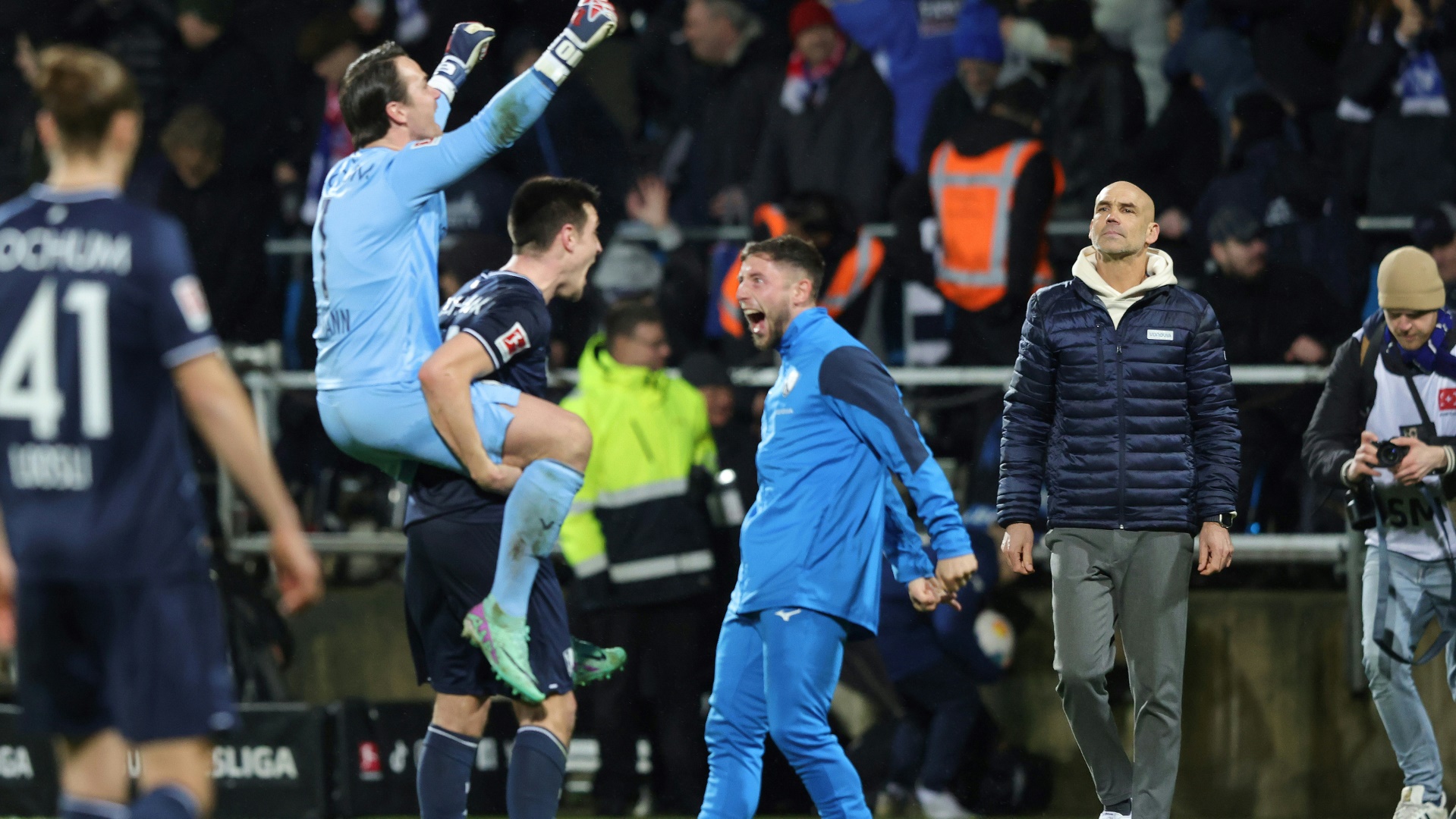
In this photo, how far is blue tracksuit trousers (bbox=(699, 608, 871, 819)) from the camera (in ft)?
19.1

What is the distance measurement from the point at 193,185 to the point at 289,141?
3.05 ft

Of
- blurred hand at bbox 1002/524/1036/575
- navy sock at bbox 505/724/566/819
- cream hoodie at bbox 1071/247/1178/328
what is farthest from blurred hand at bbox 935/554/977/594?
navy sock at bbox 505/724/566/819

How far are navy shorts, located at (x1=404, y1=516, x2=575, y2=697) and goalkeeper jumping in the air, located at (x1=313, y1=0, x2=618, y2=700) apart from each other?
0.12m

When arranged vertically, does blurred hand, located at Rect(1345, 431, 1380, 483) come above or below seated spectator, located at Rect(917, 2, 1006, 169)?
below

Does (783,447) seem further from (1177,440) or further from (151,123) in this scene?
(151,123)

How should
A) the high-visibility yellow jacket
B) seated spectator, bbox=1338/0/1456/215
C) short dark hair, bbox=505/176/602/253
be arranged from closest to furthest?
1. short dark hair, bbox=505/176/602/253
2. the high-visibility yellow jacket
3. seated spectator, bbox=1338/0/1456/215

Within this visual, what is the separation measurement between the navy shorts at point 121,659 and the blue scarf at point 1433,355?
5.32 meters

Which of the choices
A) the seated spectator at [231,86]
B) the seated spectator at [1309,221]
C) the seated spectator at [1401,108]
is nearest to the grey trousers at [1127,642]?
the seated spectator at [1309,221]

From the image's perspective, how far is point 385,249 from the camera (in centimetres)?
580

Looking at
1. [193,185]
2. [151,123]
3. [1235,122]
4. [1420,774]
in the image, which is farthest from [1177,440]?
[151,123]

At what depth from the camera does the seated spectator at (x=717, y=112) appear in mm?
10883

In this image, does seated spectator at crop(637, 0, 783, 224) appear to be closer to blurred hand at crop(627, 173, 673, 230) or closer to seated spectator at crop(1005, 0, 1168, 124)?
blurred hand at crop(627, 173, 673, 230)

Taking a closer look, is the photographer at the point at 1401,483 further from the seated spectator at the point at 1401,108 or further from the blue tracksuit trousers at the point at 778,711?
the blue tracksuit trousers at the point at 778,711

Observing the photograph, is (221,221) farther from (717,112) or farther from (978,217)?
(978,217)
